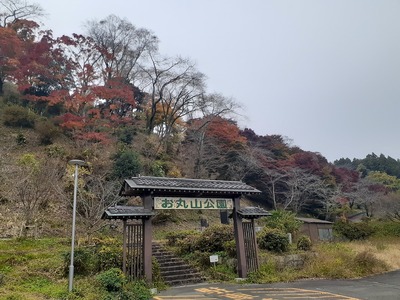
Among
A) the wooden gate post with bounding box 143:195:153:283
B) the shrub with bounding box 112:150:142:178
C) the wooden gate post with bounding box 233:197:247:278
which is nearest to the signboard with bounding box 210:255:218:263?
the wooden gate post with bounding box 233:197:247:278

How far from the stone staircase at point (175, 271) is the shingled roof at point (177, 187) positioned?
3.04 m

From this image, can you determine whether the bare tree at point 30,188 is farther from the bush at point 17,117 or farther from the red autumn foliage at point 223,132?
the red autumn foliage at point 223,132

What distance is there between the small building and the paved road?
893cm

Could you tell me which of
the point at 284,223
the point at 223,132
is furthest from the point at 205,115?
the point at 284,223

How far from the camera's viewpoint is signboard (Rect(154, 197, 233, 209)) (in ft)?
33.2

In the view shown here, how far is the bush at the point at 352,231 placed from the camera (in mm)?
22047

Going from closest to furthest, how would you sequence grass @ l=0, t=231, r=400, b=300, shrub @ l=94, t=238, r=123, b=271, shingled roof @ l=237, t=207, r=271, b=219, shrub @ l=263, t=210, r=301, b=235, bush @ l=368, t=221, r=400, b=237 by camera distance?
1. grass @ l=0, t=231, r=400, b=300
2. shrub @ l=94, t=238, r=123, b=271
3. shingled roof @ l=237, t=207, r=271, b=219
4. shrub @ l=263, t=210, r=301, b=235
5. bush @ l=368, t=221, r=400, b=237

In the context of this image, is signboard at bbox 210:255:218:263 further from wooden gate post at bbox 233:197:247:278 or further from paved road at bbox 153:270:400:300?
paved road at bbox 153:270:400:300

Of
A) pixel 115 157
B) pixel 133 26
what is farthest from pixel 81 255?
pixel 133 26

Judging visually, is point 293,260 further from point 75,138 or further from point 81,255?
point 75,138

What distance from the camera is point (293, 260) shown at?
12.5m

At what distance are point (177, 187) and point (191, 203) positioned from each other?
89cm

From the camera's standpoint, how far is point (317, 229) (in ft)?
68.9

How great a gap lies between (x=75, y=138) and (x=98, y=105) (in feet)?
23.9
